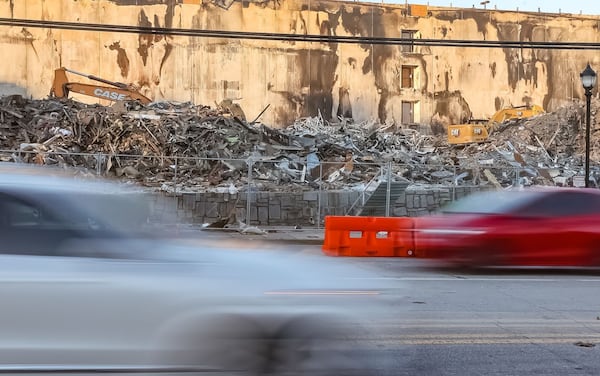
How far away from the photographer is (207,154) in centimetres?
2417

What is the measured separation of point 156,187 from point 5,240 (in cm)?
1706

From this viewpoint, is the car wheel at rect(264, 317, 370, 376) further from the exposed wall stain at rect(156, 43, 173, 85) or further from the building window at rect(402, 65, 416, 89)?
the building window at rect(402, 65, 416, 89)

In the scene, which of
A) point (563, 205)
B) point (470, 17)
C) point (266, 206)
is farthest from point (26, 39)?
point (563, 205)

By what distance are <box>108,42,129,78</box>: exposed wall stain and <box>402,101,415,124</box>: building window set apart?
71.7ft

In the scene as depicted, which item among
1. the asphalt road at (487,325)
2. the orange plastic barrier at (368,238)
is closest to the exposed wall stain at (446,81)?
the orange plastic barrier at (368,238)

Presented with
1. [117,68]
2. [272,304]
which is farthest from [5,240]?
[117,68]

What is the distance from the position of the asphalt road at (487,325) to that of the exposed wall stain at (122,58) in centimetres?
4189

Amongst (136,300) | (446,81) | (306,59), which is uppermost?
(306,59)

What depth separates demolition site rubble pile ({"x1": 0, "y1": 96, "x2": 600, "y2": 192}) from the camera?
21781 mm

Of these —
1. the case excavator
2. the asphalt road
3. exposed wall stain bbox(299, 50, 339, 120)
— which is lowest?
the asphalt road

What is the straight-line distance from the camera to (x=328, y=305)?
13.6ft

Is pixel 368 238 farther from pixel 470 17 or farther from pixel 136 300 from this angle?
pixel 470 17

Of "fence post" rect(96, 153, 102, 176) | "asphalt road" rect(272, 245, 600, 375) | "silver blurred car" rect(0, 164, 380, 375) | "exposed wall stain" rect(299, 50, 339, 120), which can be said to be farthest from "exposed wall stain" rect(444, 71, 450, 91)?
"silver blurred car" rect(0, 164, 380, 375)

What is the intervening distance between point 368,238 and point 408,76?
41.5 m
